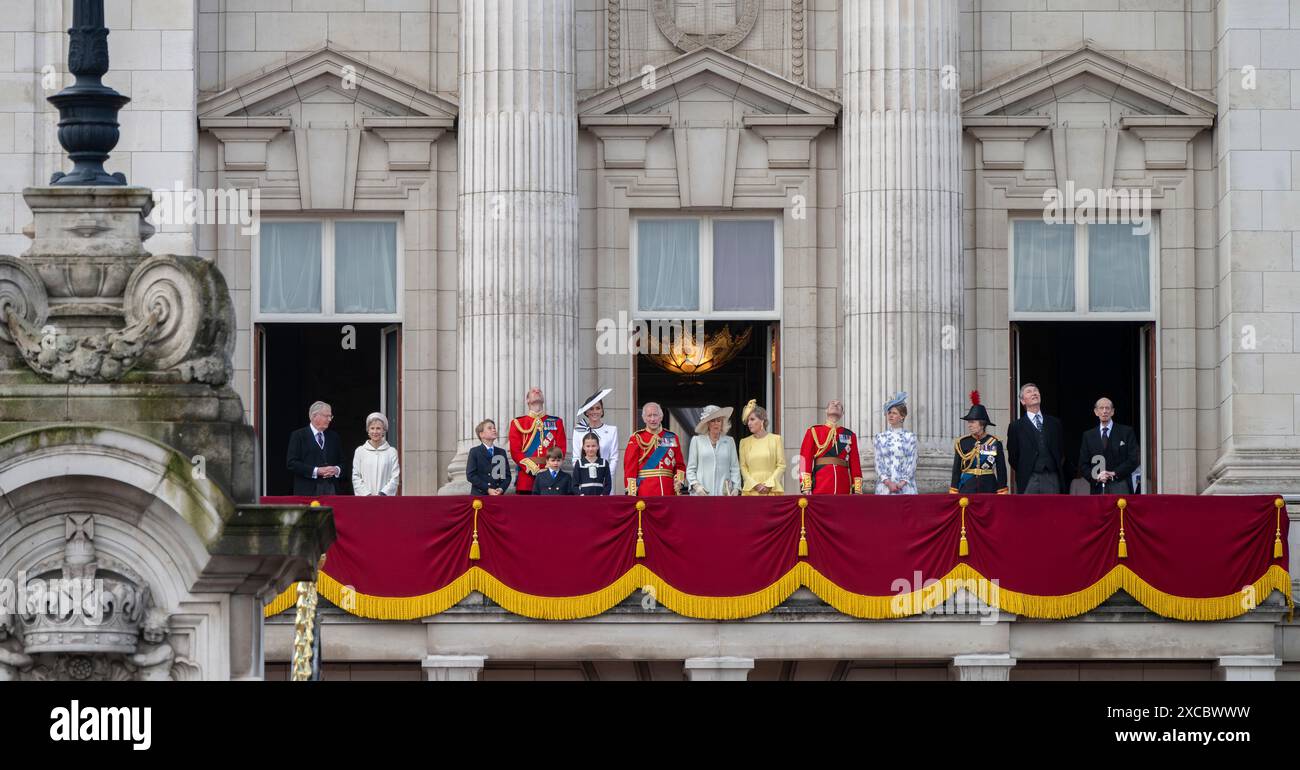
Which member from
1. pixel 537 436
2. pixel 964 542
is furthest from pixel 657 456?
pixel 964 542

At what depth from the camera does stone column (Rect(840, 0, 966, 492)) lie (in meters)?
39.9

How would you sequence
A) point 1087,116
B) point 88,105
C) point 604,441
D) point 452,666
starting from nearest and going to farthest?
point 88,105, point 452,666, point 604,441, point 1087,116

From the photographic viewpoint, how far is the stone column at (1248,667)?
3528 centimetres

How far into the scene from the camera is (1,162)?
133 feet

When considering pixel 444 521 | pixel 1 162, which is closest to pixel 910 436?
pixel 444 521

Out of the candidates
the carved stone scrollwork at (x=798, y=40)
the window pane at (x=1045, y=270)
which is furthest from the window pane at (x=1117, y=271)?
the carved stone scrollwork at (x=798, y=40)

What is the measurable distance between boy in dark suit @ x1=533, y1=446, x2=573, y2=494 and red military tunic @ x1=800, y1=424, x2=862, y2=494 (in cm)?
305

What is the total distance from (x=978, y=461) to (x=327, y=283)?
423 inches

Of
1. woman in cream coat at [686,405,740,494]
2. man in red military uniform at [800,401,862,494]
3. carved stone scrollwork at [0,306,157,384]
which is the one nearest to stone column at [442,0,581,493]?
woman in cream coat at [686,405,740,494]

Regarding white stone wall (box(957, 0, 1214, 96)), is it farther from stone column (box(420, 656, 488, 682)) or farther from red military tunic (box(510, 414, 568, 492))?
stone column (box(420, 656, 488, 682))

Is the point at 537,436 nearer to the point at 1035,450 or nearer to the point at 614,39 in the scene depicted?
the point at 1035,450

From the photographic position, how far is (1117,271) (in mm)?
42250
